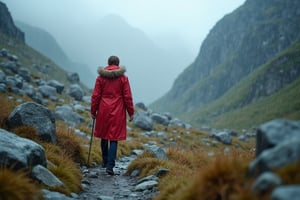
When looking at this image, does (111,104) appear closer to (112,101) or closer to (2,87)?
(112,101)

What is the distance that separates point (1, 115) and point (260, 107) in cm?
15014

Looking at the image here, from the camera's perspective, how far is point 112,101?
11.7m

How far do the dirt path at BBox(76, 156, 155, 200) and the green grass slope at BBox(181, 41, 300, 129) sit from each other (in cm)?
11215

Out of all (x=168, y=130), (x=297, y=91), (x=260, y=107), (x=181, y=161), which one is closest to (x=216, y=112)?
(x=260, y=107)

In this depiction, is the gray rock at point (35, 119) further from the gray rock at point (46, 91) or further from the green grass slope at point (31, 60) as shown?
the green grass slope at point (31, 60)

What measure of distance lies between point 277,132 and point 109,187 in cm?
604

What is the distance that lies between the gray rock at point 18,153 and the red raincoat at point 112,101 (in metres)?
3.53

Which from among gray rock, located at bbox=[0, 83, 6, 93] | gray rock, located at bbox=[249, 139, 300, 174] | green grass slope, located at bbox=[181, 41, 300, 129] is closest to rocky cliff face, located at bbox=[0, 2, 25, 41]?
green grass slope, located at bbox=[181, 41, 300, 129]

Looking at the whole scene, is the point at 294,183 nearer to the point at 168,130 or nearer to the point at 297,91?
the point at 168,130

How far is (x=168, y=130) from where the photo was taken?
34250 millimetres

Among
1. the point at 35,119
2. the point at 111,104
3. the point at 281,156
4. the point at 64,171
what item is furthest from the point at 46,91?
the point at 281,156

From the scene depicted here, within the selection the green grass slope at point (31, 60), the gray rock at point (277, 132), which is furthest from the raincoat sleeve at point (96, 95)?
the green grass slope at point (31, 60)

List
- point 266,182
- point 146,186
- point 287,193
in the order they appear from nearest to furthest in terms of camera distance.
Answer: point 287,193, point 266,182, point 146,186

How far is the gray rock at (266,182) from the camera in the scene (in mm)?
4039
